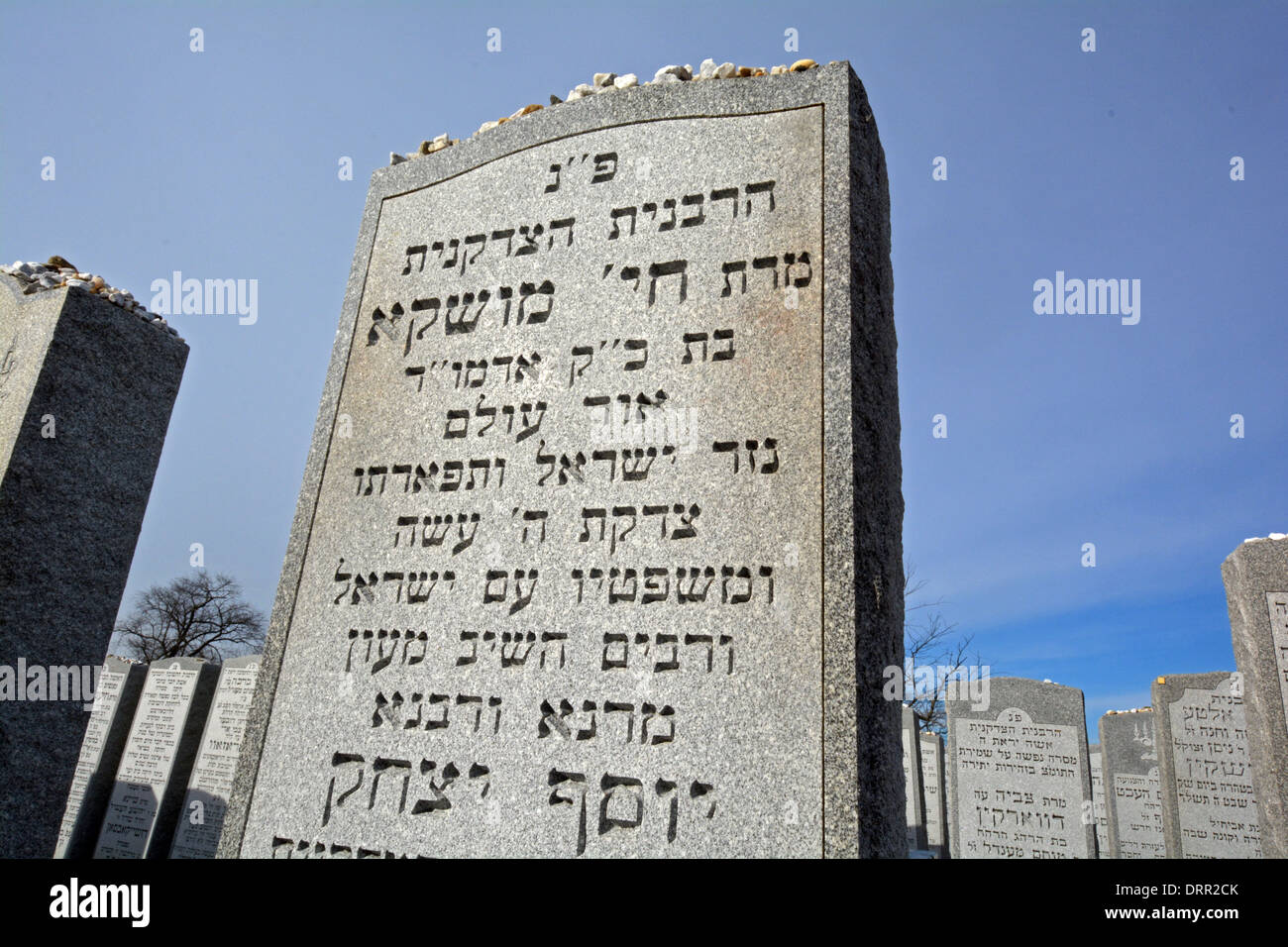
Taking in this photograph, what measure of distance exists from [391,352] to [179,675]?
24.0ft

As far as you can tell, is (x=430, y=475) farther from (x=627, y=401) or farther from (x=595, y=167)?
(x=595, y=167)

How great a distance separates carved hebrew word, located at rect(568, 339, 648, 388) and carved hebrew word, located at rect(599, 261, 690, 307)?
19 centimetres

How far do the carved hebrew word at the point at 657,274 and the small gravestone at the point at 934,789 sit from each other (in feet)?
35.4

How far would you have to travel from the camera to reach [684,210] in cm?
323

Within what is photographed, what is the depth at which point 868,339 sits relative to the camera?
2873 mm

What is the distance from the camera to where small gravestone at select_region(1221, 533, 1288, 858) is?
5.47 metres

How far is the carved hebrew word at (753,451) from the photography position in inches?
106

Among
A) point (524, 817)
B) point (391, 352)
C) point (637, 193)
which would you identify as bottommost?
point (524, 817)

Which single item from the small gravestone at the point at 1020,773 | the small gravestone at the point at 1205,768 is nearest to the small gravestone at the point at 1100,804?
the small gravestone at the point at 1020,773

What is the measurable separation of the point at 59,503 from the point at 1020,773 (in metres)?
9.61

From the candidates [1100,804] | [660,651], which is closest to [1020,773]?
[1100,804]

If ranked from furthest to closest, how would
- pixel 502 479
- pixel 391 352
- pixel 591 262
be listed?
pixel 391 352 < pixel 591 262 < pixel 502 479
